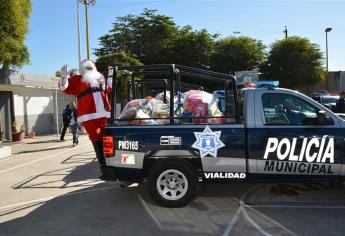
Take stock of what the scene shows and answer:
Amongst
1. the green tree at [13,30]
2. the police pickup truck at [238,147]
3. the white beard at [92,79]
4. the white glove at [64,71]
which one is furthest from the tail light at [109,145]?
the green tree at [13,30]

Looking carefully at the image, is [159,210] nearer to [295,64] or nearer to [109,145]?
[109,145]

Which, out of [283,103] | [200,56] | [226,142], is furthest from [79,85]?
[200,56]

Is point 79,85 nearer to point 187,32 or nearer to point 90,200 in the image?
point 90,200

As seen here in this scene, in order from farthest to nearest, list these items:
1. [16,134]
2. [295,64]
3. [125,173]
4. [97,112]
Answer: [295,64]
[16,134]
[97,112]
[125,173]

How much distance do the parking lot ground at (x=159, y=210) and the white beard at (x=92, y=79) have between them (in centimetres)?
197

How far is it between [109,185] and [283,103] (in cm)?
375

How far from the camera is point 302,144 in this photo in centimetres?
634

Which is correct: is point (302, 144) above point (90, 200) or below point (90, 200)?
above

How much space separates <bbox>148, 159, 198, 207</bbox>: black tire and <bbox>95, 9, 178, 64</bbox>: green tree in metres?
43.3

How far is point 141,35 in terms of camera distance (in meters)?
52.7

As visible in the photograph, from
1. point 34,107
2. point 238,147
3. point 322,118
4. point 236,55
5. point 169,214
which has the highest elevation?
point 236,55

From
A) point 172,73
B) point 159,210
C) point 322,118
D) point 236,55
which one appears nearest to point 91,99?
point 172,73

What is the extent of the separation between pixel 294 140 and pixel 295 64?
1659 inches

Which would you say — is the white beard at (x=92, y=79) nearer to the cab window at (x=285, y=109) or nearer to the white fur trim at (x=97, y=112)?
the white fur trim at (x=97, y=112)
